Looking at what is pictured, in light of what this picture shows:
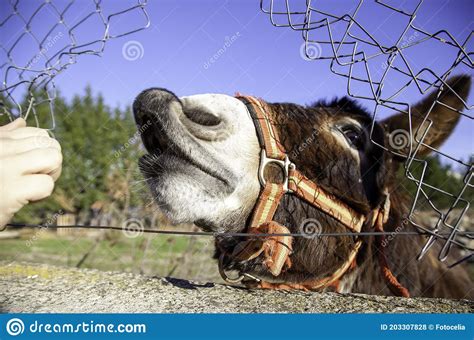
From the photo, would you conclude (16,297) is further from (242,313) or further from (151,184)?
(242,313)

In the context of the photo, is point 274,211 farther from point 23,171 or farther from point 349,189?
Answer: point 23,171

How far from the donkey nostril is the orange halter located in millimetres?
257

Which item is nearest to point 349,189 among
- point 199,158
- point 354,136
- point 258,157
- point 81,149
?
point 354,136

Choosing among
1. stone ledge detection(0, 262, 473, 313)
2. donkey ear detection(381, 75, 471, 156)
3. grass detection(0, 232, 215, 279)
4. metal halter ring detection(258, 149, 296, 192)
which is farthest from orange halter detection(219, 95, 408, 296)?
grass detection(0, 232, 215, 279)

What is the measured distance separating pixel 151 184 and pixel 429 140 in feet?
5.60

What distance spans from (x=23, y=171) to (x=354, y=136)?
1.80 metres

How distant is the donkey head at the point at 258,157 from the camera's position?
185 centimetres

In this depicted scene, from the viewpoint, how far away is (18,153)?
3.50ft

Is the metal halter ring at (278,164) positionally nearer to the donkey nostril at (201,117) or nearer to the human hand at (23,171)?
the donkey nostril at (201,117)

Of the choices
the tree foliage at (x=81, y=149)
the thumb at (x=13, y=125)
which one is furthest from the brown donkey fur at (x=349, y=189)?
the tree foliage at (x=81, y=149)

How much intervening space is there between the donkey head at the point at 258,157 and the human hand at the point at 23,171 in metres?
0.73

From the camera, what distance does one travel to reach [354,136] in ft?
7.99

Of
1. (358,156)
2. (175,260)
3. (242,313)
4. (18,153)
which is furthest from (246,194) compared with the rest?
(175,260)

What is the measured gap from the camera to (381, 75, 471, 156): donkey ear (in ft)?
8.40
